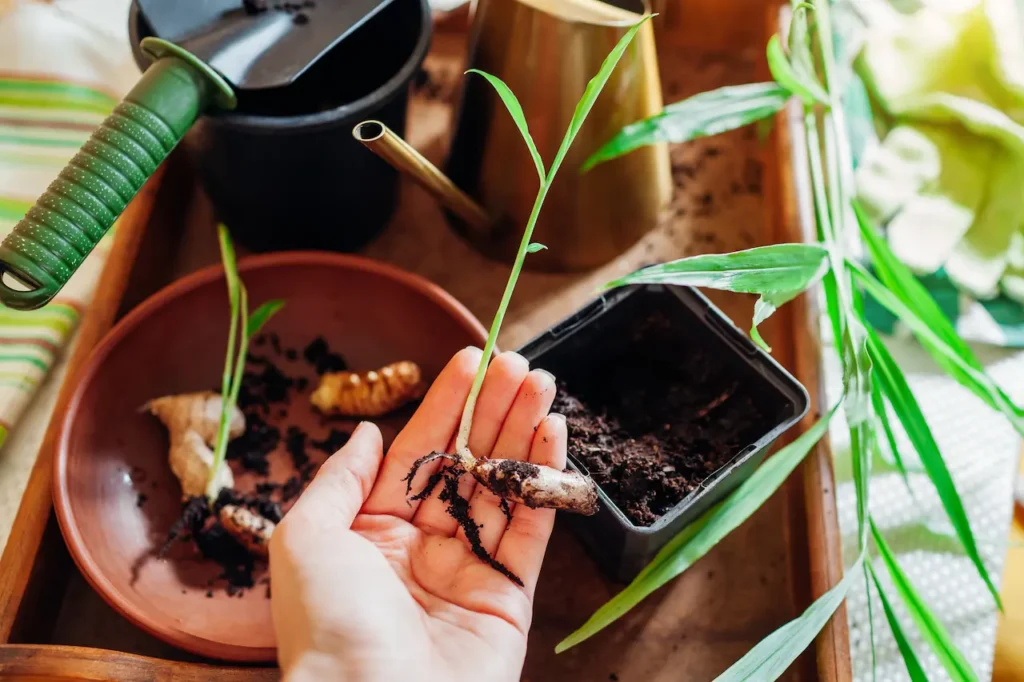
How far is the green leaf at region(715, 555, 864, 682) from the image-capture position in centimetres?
51

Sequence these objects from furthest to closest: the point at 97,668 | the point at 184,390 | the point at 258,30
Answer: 1. the point at 184,390
2. the point at 258,30
3. the point at 97,668

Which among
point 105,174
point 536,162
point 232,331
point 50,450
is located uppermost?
point 536,162

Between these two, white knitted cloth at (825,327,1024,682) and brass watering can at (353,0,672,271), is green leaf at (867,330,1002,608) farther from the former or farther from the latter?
brass watering can at (353,0,672,271)

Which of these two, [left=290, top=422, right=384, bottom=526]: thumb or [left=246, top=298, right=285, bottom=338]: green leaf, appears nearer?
[left=290, top=422, right=384, bottom=526]: thumb

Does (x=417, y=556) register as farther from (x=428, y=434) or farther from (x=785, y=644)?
(x=785, y=644)

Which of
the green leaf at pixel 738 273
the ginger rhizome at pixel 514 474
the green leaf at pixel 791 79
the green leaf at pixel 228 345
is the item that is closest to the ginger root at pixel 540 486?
the ginger rhizome at pixel 514 474

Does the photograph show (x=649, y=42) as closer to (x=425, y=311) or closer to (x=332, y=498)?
(x=425, y=311)

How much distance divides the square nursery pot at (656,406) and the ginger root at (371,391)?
4.7 inches

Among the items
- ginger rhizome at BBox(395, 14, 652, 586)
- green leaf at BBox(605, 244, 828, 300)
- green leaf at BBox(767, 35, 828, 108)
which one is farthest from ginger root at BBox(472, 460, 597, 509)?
green leaf at BBox(767, 35, 828, 108)

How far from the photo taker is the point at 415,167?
0.56 metres

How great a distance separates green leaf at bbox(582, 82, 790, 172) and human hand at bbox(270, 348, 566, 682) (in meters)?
0.19

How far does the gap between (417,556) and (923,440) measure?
37 centimetres

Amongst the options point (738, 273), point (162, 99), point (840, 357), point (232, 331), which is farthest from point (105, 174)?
point (840, 357)

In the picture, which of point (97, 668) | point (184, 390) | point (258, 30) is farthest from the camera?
point (184, 390)
